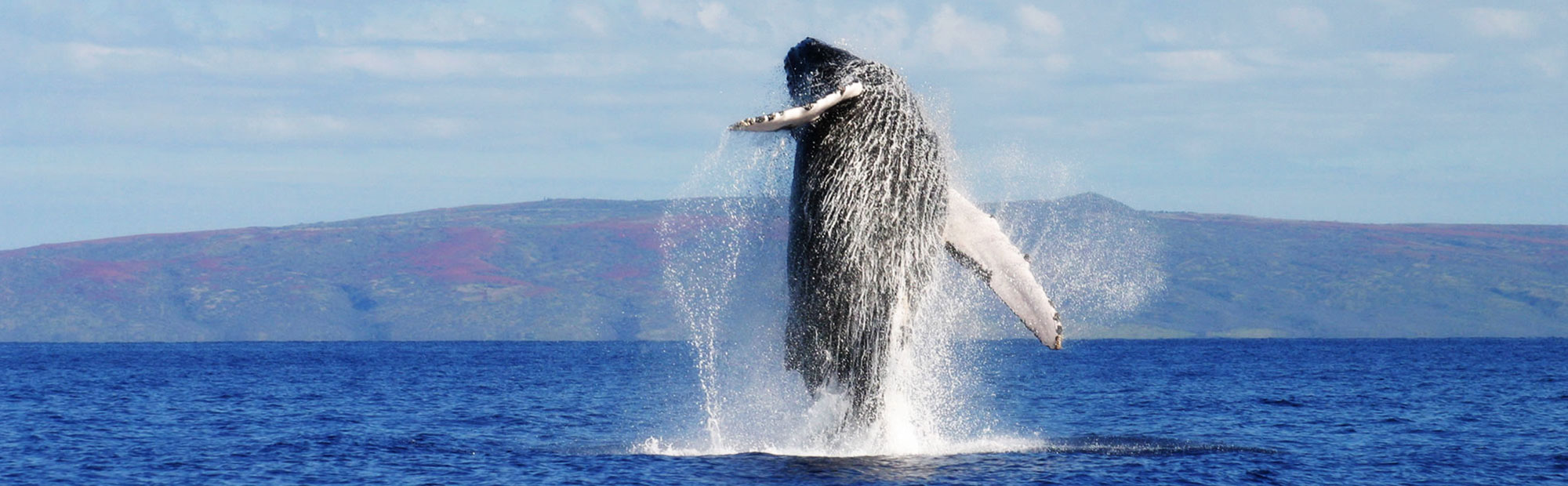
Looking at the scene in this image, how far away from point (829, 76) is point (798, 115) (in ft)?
6.21

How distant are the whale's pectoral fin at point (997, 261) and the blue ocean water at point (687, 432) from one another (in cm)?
282

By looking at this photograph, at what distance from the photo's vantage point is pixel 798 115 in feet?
57.6

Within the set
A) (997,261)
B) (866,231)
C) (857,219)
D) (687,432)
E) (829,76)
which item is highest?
(829,76)

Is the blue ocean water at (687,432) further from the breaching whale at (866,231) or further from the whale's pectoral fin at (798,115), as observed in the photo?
the whale's pectoral fin at (798,115)

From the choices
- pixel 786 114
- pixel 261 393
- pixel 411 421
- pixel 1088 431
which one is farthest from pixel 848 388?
pixel 261 393

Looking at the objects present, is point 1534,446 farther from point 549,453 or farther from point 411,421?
point 411,421

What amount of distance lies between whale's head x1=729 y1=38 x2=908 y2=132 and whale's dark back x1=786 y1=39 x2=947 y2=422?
19 mm

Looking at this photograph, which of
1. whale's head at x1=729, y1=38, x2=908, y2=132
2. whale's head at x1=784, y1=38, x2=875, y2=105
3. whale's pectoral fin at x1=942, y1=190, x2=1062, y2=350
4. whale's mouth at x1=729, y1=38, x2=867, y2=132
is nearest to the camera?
whale's mouth at x1=729, y1=38, x2=867, y2=132

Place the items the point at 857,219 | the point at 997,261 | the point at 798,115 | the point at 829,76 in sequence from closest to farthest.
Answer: the point at 798,115 < the point at 829,76 < the point at 857,219 < the point at 997,261

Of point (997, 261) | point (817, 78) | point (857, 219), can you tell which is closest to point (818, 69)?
point (817, 78)

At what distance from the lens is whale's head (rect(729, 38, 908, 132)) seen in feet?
61.5

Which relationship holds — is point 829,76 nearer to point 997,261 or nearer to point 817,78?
point 817,78

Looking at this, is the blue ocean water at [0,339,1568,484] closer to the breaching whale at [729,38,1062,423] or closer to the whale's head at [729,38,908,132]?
the breaching whale at [729,38,1062,423]

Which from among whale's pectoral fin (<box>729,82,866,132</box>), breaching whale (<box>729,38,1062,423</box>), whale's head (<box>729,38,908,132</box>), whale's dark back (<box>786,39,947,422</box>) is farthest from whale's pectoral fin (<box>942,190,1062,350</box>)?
whale's pectoral fin (<box>729,82,866,132</box>)
